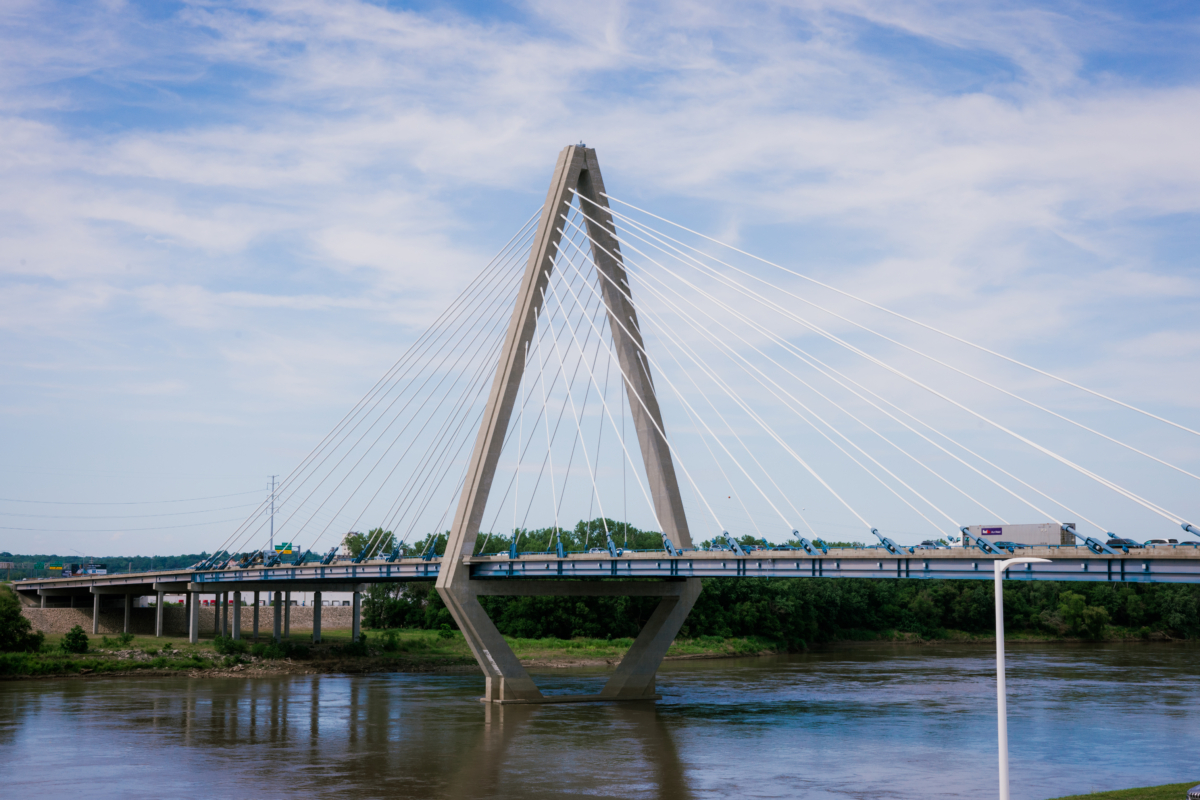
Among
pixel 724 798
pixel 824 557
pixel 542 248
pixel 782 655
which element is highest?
pixel 542 248

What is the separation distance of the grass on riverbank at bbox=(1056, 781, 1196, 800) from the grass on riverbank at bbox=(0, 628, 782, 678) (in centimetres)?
5256

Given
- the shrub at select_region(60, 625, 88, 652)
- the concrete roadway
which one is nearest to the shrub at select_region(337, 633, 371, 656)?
the concrete roadway

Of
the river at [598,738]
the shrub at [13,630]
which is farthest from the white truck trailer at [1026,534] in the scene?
the shrub at [13,630]

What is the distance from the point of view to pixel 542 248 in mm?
49031

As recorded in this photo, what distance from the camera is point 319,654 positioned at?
73.4 m

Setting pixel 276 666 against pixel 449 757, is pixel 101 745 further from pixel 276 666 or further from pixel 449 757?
pixel 276 666

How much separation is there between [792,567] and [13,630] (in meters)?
47.3

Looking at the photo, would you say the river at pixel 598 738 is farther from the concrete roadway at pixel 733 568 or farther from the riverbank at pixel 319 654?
the concrete roadway at pixel 733 568

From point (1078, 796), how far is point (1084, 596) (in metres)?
100.0

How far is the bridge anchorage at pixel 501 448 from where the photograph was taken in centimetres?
4731

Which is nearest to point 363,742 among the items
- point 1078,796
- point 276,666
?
point 1078,796

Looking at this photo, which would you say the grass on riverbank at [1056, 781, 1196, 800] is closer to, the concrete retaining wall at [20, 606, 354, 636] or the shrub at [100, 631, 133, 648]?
the shrub at [100, 631, 133, 648]

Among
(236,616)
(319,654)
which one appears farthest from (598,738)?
(236,616)

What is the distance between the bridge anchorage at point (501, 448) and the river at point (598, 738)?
184cm
